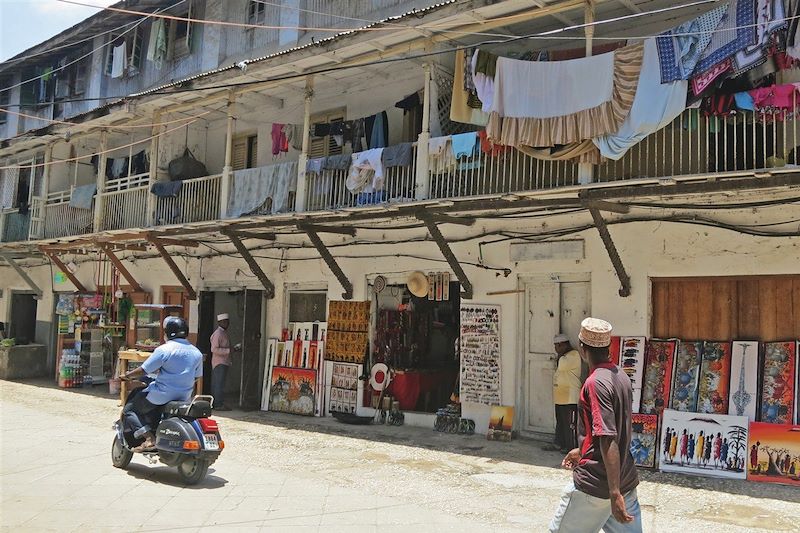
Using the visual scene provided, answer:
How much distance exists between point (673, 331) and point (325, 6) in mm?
9847

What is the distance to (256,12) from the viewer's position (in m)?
15.9

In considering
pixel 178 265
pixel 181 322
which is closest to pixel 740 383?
pixel 181 322

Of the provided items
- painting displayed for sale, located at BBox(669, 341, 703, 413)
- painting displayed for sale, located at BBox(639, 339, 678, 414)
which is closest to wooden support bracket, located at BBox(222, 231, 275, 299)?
painting displayed for sale, located at BBox(639, 339, 678, 414)

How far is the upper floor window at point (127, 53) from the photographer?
1875 cm

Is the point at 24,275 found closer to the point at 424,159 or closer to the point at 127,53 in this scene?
the point at 127,53

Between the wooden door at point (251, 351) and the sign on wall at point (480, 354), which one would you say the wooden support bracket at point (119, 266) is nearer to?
the wooden door at point (251, 351)

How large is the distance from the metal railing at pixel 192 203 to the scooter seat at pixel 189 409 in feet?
18.7

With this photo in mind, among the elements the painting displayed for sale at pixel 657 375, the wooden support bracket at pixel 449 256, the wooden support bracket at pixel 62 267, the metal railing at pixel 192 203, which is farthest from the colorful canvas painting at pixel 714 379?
the wooden support bracket at pixel 62 267

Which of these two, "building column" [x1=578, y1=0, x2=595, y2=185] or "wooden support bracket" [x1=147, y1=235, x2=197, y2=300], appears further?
"wooden support bracket" [x1=147, y1=235, x2=197, y2=300]

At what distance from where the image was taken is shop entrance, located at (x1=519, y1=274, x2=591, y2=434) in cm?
970

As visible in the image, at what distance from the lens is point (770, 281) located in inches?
319

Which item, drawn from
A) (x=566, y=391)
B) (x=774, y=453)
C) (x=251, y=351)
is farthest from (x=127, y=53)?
(x=774, y=453)

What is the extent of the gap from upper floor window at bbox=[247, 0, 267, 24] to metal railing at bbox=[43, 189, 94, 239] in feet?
19.3

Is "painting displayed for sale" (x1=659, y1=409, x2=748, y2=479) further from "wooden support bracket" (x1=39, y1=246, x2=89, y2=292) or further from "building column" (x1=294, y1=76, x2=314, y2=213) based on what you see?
"wooden support bracket" (x1=39, y1=246, x2=89, y2=292)
